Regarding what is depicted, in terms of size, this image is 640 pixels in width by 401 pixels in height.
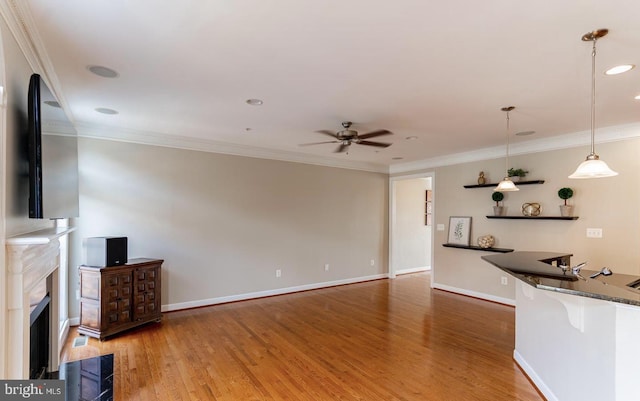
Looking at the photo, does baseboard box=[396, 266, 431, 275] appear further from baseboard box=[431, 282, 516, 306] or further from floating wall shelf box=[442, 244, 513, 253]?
floating wall shelf box=[442, 244, 513, 253]

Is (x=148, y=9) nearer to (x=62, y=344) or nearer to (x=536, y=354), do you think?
(x=62, y=344)

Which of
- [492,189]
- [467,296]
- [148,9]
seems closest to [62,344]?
[148,9]

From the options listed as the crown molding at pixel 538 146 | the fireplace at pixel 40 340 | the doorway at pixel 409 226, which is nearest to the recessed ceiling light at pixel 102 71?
the fireplace at pixel 40 340

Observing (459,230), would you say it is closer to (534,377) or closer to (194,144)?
(534,377)

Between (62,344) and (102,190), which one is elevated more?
(102,190)

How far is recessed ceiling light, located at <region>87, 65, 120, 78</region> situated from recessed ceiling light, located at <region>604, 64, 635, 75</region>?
153 inches

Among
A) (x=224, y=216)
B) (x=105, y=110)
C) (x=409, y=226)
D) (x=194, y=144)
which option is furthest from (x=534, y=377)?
(x=409, y=226)

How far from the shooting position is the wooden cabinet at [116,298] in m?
3.59

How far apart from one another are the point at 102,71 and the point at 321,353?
3.22 metres

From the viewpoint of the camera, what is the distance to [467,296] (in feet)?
18.2

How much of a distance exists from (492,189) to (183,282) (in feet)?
16.8

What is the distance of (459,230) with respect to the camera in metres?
5.73

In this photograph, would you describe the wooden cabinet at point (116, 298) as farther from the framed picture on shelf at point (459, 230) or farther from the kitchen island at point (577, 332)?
the framed picture on shelf at point (459, 230)

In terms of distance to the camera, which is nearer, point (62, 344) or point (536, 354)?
point (536, 354)
